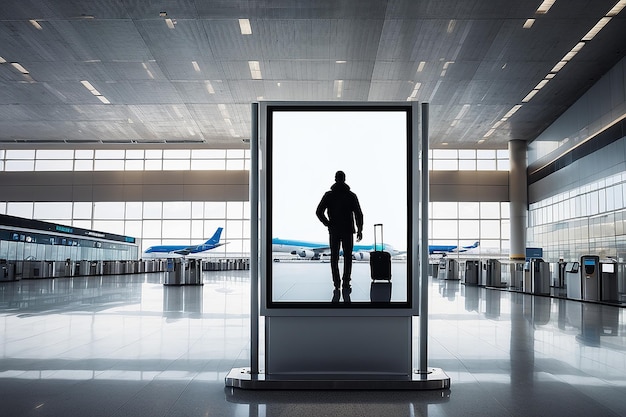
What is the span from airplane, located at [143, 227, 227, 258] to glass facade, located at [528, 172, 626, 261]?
2422 centimetres

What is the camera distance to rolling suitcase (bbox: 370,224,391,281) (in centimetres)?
475

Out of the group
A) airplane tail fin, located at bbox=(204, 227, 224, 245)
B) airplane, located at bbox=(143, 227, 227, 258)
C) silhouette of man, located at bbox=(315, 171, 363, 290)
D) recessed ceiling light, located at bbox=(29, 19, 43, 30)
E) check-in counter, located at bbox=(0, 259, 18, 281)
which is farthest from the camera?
airplane tail fin, located at bbox=(204, 227, 224, 245)

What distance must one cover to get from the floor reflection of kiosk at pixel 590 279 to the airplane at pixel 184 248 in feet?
110

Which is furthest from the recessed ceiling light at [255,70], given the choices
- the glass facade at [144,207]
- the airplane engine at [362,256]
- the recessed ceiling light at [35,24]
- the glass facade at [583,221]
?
the glass facade at [144,207]

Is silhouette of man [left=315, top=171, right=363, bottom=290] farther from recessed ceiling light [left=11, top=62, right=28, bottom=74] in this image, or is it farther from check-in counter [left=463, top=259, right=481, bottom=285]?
recessed ceiling light [left=11, top=62, right=28, bottom=74]

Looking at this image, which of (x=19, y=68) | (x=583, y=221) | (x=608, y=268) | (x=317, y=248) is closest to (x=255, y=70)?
(x=19, y=68)

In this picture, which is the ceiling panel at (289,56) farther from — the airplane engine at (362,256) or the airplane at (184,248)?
the airplane at (184,248)

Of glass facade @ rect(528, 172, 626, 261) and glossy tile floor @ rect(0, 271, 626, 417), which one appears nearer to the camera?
glossy tile floor @ rect(0, 271, 626, 417)

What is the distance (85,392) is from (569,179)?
2934cm

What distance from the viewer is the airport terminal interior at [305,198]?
15.6 feet

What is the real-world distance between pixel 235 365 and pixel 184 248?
41.7 metres

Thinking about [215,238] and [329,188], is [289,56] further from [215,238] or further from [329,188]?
[215,238]

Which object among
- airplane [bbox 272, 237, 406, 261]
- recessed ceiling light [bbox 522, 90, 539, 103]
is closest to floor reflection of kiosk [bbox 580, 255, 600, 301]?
airplane [bbox 272, 237, 406, 261]

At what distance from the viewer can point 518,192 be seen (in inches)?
1491
